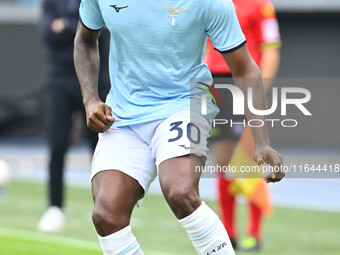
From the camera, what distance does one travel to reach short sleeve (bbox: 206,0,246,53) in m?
4.60

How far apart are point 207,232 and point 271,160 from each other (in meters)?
0.51

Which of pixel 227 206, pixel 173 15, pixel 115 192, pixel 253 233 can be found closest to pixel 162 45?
pixel 173 15

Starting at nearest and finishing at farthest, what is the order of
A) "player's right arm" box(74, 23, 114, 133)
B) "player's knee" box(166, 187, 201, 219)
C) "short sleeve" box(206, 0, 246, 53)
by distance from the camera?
"player's knee" box(166, 187, 201, 219) < "short sleeve" box(206, 0, 246, 53) < "player's right arm" box(74, 23, 114, 133)

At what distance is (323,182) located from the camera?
15.5m

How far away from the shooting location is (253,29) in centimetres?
743

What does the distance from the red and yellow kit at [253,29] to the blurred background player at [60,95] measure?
148cm

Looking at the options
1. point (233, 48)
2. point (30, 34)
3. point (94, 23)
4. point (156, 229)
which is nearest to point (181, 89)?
point (233, 48)

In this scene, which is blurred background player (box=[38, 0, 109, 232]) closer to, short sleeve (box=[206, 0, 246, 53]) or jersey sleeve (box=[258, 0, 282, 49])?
jersey sleeve (box=[258, 0, 282, 49])

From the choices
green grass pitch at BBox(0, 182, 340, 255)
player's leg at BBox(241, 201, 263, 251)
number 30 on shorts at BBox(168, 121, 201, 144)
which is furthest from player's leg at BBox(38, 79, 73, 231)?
number 30 on shorts at BBox(168, 121, 201, 144)

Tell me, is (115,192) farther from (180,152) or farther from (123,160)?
(180,152)

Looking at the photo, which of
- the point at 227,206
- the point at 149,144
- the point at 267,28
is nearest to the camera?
the point at 149,144

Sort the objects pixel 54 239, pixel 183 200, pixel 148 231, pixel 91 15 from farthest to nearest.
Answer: pixel 148 231 < pixel 54 239 < pixel 91 15 < pixel 183 200

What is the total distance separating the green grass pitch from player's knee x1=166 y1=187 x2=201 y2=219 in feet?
9.27

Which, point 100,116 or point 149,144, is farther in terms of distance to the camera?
point 149,144
